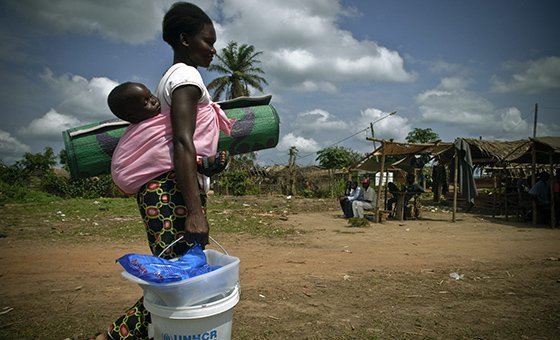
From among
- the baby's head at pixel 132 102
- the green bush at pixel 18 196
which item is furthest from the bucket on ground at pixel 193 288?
the green bush at pixel 18 196

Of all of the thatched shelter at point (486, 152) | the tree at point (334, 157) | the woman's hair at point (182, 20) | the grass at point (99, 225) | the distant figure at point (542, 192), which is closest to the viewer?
the woman's hair at point (182, 20)

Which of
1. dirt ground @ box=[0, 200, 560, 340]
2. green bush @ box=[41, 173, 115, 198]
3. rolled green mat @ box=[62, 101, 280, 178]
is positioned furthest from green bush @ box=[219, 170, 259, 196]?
rolled green mat @ box=[62, 101, 280, 178]

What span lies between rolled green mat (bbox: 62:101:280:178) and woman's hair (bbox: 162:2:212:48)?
0.51 metres

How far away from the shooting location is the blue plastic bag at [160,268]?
3.90 ft

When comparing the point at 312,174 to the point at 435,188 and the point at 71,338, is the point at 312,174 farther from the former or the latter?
the point at 71,338

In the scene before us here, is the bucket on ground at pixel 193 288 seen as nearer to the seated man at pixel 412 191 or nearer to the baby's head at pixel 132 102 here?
the baby's head at pixel 132 102

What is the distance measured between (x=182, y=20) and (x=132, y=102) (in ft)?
1.35

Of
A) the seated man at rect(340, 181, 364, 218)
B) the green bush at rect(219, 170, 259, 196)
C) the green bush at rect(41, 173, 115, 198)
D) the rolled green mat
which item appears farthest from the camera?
the green bush at rect(219, 170, 259, 196)

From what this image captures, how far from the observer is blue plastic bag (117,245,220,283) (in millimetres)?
1188

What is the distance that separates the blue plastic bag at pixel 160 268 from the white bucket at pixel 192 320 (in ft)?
0.38

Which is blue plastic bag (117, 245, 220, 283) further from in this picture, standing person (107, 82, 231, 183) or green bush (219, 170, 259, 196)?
green bush (219, 170, 259, 196)

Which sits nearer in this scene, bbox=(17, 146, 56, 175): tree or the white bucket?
the white bucket

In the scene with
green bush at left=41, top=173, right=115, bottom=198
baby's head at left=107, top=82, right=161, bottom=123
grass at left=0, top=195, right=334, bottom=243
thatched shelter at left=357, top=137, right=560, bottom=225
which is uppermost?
thatched shelter at left=357, top=137, right=560, bottom=225

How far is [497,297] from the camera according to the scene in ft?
10.3
